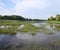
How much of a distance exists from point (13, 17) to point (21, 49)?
387 ft

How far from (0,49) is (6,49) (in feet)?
2.84

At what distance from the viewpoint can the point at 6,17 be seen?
122500 mm

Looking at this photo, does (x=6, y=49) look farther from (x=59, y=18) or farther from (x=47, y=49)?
(x=59, y=18)

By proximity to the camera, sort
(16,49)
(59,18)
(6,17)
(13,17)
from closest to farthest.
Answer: (16,49)
(59,18)
(6,17)
(13,17)

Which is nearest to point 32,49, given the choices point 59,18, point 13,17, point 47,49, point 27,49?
point 27,49

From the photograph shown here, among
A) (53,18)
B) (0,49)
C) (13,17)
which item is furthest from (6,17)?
(0,49)

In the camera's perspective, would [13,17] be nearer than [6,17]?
No

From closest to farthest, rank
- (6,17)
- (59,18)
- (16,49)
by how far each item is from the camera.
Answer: (16,49), (59,18), (6,17)

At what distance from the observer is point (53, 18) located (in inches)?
4988

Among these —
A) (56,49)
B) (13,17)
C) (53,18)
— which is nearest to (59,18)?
(53,18)

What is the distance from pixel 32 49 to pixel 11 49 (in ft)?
10.2

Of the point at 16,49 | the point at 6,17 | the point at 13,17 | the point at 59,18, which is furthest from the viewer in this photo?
the point at 13,17

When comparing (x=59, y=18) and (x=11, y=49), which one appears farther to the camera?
(x=59, y=18)

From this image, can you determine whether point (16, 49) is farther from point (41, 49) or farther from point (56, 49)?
point (56, 49)
